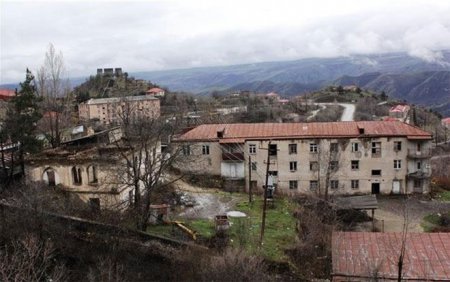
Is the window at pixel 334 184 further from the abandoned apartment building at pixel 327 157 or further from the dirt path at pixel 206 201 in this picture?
the dirt path at pixel 206 201

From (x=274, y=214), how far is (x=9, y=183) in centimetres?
1667

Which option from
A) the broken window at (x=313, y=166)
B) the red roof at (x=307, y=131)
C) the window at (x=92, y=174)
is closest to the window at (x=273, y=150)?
the red roof at (x=307, y=131)

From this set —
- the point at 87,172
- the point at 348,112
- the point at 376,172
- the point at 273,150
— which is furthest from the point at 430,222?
the point at 348,112

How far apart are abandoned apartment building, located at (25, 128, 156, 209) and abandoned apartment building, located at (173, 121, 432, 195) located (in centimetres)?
1109

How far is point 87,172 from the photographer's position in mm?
28938

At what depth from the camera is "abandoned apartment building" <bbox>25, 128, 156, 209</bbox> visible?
1112 inches

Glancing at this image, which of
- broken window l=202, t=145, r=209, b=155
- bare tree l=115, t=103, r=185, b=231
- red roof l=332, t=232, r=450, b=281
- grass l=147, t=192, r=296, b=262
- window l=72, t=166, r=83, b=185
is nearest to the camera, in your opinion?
red roof l=332, t=232, r=450, b=281

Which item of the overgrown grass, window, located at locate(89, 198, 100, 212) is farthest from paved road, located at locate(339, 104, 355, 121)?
window, located at locate(89, 198, 100, 212)

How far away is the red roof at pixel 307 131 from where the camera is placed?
39844mm

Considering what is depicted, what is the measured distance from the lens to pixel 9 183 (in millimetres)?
29969

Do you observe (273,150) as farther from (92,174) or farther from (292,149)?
(92,174)

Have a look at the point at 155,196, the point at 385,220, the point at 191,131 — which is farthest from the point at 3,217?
the point at 385,220

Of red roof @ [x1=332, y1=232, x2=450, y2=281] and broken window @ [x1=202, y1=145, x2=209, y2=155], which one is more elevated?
broken window @ [x1=202, y1=145, x2=209, y2=155]

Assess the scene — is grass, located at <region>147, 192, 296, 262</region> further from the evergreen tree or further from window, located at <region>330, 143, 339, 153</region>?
the evergreen tree
